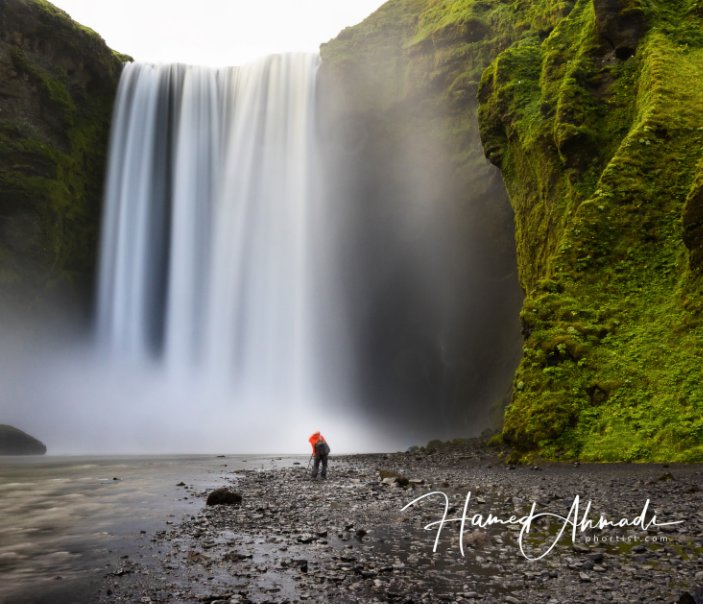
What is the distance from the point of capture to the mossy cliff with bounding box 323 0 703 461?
45.9ft

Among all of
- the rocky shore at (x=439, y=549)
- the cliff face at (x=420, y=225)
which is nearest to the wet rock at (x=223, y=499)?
the rocky shore at (x=439, y=549)

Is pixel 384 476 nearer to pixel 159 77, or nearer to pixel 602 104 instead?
pixel 602 104

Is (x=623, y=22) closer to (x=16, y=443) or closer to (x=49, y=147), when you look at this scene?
(x=16, y=443)

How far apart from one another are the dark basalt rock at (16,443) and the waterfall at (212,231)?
11541 millimetres

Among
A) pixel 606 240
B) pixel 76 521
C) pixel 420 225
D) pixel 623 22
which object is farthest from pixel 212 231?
pixel 76 521

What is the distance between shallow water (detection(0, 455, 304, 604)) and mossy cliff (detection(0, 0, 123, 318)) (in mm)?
29096

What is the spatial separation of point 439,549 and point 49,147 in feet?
150

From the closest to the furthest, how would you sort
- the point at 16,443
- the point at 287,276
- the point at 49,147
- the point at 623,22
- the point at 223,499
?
the point at 223,499 → the point at 623,22 → the point at 16,443 → the point at 49,147 → the point at 287,276

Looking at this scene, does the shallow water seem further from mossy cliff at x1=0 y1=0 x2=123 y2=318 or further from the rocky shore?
mossy cliff at x1=0 y1=0 x2=123 y2=318

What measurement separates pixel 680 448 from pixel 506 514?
650cm

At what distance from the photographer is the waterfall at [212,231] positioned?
141 ft

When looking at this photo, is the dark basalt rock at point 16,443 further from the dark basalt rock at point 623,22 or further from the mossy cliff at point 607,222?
the dark basalt rock at point 623,22

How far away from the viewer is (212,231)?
4528 cm

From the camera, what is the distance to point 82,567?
631 cm
